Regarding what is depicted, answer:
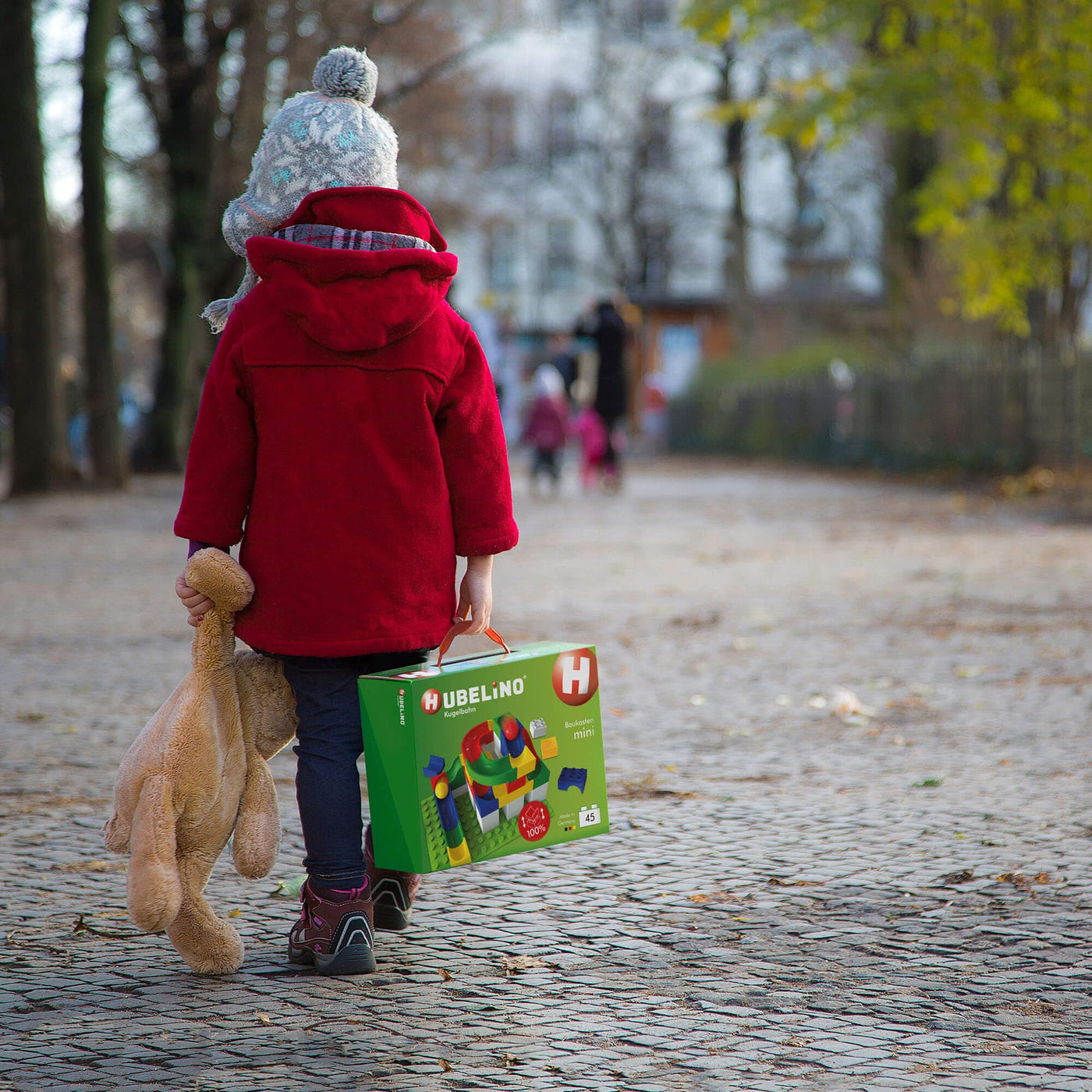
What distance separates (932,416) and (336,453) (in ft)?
59.8

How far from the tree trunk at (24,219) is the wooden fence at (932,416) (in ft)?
33.3

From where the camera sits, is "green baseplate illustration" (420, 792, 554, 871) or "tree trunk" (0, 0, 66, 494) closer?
"green baseplate illustration" (420, 792, 554, 871)

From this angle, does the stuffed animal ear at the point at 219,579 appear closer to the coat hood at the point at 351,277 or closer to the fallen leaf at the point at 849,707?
the coat hood at the point at 351,277

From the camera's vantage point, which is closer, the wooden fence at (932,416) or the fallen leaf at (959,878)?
the fallen leaf at (959,878)

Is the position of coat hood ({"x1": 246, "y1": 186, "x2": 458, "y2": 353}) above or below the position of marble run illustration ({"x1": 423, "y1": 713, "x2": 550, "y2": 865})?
above

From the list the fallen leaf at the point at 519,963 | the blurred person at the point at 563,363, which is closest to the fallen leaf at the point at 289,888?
the fallen leaf at the point at 519,963

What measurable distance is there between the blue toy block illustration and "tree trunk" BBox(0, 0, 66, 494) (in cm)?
1458

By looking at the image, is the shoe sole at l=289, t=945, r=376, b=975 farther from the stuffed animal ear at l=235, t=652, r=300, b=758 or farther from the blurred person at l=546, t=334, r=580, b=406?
the blurred person at l=546, t=334, r=580, b=406

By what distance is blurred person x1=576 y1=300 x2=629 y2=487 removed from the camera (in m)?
18.8

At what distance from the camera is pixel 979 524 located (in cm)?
1390

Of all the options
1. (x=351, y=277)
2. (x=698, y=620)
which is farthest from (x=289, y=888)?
(x=698, y=620)

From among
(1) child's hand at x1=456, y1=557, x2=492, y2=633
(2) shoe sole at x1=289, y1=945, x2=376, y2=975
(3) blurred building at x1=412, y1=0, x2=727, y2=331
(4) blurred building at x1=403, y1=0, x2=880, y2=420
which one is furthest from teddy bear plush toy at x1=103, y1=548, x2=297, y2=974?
(3) blurred building at x1=412, y1=0, x2=727, y2=331

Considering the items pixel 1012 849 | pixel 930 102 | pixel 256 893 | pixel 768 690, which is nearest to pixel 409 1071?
pixel 256 893

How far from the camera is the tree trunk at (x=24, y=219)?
1661 centimetres
